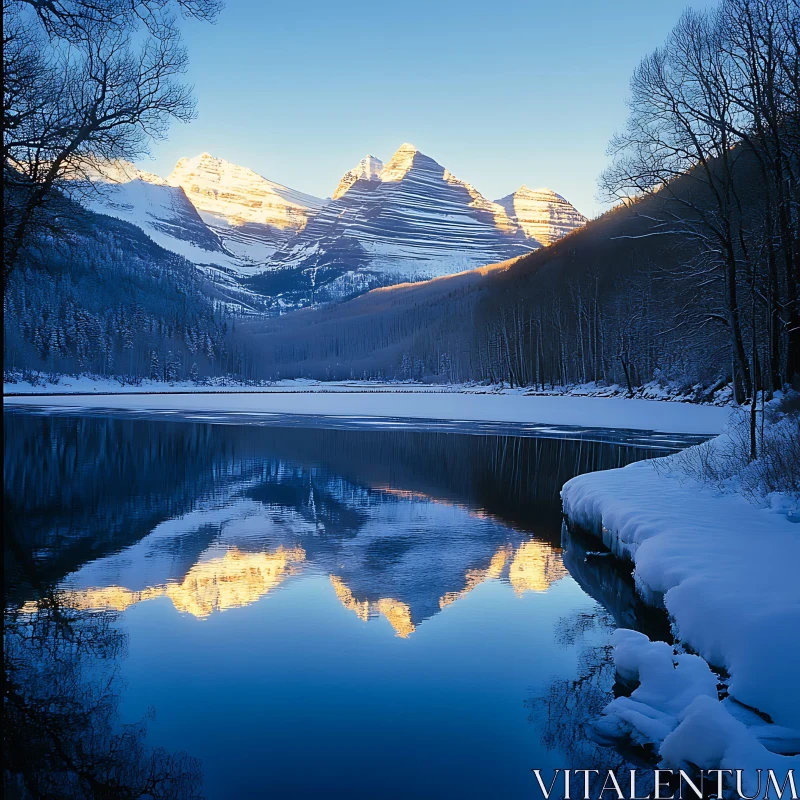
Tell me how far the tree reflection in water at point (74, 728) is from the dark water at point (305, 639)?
0.02 metres

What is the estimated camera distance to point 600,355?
6525cm

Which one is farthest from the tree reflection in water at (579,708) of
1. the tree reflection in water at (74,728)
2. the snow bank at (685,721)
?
the tree reflection in water at (74,728)

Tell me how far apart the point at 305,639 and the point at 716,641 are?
3.98m

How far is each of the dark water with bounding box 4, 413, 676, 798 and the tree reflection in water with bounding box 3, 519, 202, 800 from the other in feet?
0.07

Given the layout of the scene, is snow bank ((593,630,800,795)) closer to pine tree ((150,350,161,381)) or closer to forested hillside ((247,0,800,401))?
forested hillside ((247,0,800,401))

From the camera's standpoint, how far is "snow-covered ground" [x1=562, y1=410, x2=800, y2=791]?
460 centimetres

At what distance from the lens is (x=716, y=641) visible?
19.1 feet

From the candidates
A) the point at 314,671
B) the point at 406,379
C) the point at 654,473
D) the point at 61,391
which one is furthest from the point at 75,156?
the point at 406,379

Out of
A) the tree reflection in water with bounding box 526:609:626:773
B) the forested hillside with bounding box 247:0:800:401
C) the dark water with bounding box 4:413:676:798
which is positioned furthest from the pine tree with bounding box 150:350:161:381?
the tree reflection in water with bounding box 526:609:626:773

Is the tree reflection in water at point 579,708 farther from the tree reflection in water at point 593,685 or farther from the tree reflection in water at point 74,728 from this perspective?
the tree reflection in water at point 74,728

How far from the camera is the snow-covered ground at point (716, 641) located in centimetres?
460

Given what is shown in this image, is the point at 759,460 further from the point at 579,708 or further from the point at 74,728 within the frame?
the point at 74,728

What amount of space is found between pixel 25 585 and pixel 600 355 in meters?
61.7

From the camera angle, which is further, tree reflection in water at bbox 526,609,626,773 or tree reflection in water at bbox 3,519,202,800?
tree reflection in water at bbox 526,609,626,773
